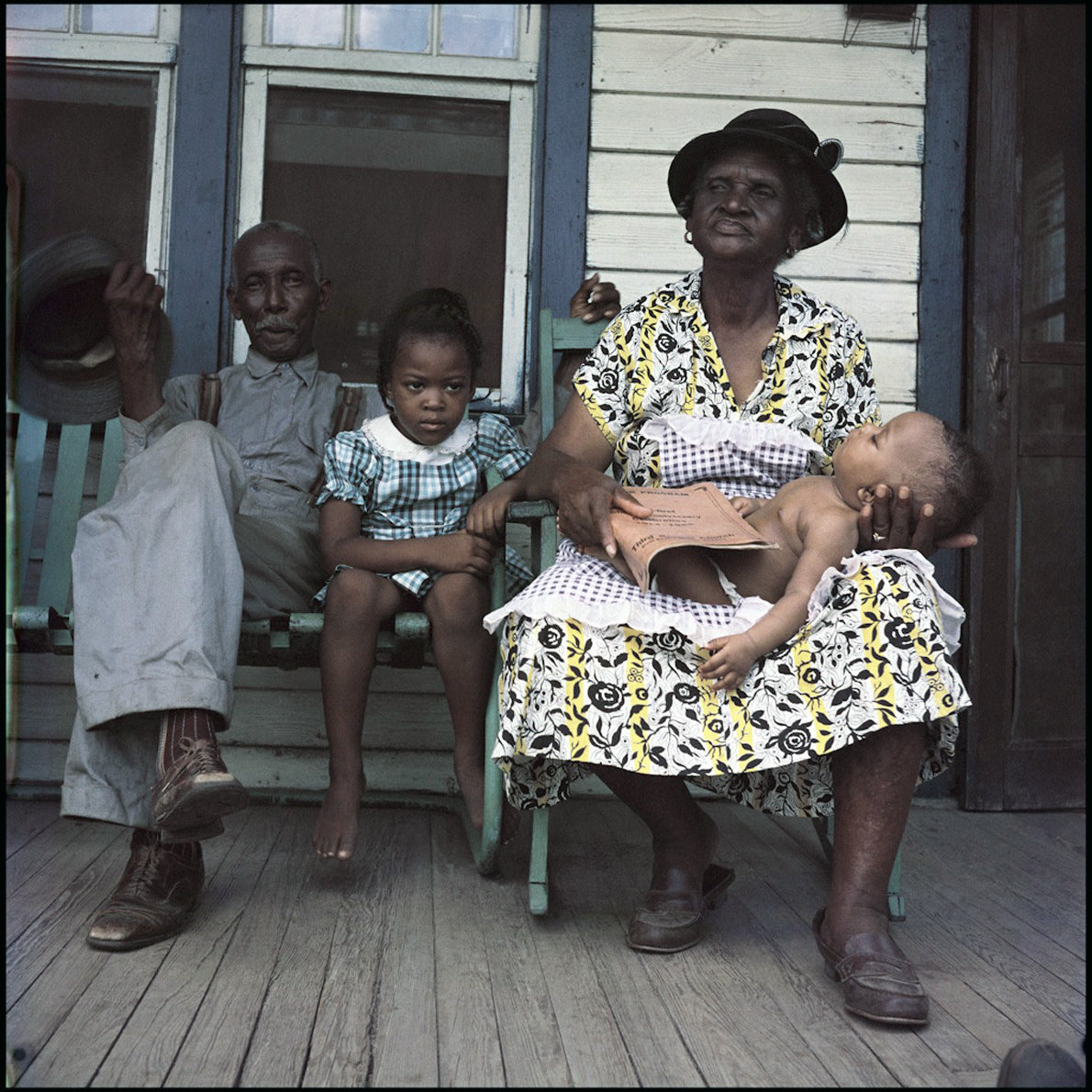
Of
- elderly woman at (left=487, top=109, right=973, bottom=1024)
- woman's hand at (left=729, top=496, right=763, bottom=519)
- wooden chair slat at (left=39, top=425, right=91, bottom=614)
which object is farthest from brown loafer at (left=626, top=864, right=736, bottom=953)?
wooden chair slat at (left=39, top=425, right=91, bottom=614)

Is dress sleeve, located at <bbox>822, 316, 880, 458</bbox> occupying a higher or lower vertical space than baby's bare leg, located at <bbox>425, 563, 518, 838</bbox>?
higher

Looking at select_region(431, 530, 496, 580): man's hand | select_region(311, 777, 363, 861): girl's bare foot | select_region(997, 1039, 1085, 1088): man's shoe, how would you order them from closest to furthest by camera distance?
select_region(997, 1039, 1085, 1088): man's shoe
select_region(311, 777, 363, 861): girl's bare foot
select_region(431, 530, 496, 580): man's hand

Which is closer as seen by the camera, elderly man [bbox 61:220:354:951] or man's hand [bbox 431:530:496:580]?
elderly man [bbox 61:220:354:951]

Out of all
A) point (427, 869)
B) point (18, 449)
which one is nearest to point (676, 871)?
point (427, 869)

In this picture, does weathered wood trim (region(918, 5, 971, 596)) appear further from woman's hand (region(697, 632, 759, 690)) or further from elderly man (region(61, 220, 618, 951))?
elderly man (region(61, 220, 618, 951))

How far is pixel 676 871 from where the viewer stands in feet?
6.50

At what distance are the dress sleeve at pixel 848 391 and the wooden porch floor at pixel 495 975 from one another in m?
0.94

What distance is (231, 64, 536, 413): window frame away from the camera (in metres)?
3.09

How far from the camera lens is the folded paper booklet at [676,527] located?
1.85 metres

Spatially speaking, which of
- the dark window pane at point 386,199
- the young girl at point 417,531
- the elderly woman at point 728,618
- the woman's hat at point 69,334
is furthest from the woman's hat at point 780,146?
the woman's hat at point 69,334

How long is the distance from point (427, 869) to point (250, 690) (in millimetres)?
961

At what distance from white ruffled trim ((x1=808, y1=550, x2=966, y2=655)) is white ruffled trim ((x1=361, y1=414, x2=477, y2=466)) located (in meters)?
1.00

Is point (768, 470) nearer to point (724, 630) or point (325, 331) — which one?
point (724, 630)

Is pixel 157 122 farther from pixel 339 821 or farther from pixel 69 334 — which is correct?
pixel 339 821
